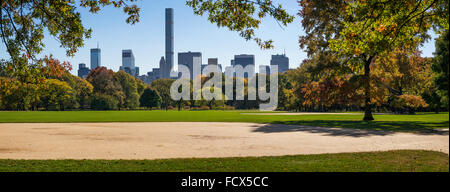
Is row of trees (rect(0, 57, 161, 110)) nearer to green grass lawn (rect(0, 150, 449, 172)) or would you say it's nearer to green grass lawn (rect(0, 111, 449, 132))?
green grass lawn (rect(0, 111, 449, 132))

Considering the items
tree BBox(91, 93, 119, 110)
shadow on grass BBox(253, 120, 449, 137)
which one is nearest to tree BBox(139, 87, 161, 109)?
tree BBox(91, 93, 119, 110)

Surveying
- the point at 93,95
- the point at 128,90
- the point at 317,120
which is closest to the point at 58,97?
the point at 93,95

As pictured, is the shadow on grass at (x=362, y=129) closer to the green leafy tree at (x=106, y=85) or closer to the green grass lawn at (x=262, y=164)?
the green grass lawn at (x=262, y=164)

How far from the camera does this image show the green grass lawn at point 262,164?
8.51m

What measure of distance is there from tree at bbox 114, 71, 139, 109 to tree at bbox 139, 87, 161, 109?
6.98 feet

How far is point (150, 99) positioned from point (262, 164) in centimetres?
9698

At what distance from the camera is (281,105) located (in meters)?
89.5

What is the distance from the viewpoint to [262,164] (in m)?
9.22

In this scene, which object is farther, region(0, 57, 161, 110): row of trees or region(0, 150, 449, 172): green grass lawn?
region(0, 57, 161, 110): row of trees

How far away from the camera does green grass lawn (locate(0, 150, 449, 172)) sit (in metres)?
8.51

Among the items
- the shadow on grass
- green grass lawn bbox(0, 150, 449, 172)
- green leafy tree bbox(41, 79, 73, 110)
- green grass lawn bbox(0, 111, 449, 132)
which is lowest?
green grass lawn bbox(0, 111, 449, 132)

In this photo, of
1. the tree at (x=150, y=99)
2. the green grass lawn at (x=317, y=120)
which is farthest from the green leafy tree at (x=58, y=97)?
the green grass lawn at (x=317, y=120)
